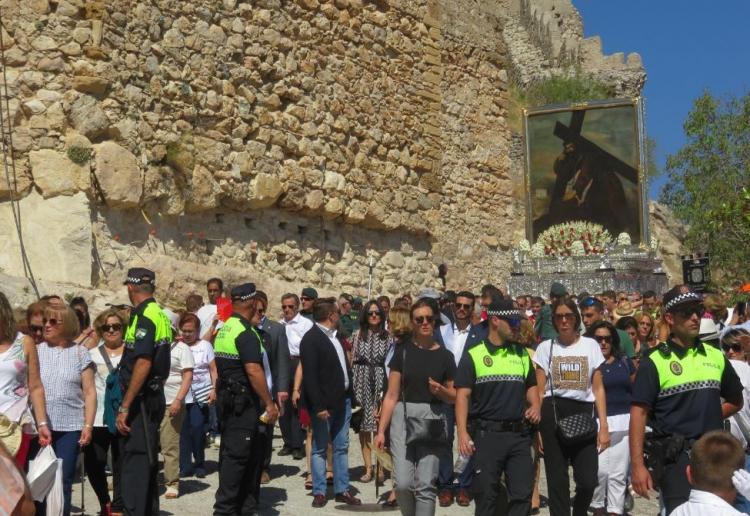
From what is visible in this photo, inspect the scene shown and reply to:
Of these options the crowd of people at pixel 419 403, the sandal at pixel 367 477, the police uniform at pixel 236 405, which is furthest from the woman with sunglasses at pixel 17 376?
the sandal at pixel 367 477

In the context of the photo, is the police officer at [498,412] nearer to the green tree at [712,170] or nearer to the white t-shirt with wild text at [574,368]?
the white t-shirt with wild text at [574,368]

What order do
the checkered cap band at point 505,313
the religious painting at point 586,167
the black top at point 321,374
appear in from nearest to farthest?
1. the checkered cap band at point 505,313
2. the black top at point 321,374
3. the religious painting at point 586,167

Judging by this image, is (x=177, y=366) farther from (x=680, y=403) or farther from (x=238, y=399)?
(x=680, y=403)

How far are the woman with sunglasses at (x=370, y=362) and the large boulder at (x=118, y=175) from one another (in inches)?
155

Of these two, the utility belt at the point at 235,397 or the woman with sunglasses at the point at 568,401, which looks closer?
the woman with sunglasses at the point at 568,401

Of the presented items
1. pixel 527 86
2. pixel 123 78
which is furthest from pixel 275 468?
pixel 527 86

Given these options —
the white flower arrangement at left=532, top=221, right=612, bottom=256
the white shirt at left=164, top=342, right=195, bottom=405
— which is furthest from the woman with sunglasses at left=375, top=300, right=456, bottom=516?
the white flower arrangement at left=532, top=221, right=612, bottom=256

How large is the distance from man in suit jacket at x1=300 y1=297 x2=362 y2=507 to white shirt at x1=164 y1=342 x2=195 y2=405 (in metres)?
0.96

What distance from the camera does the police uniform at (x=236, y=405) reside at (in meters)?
8.59

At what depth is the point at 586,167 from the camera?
2570 cm

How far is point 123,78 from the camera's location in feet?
44.7

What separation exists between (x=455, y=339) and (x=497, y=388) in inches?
131

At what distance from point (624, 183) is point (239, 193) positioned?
11.9 meters

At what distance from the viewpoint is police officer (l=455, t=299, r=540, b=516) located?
7.61 meters
